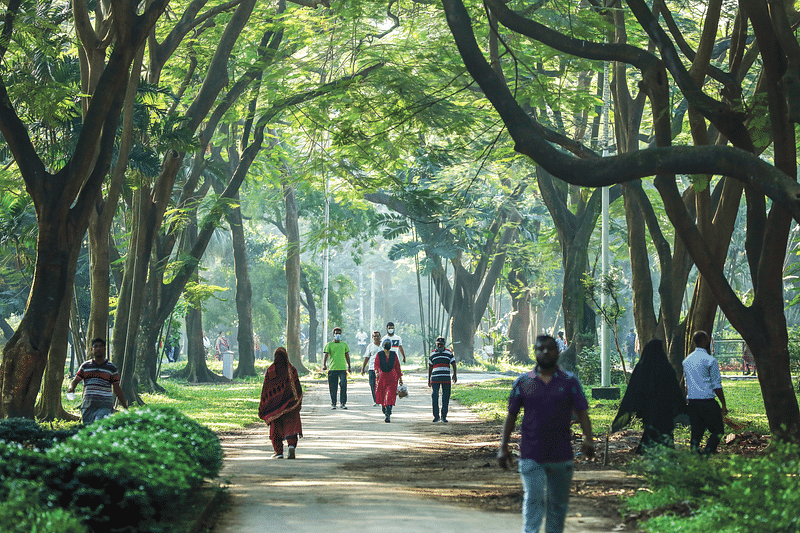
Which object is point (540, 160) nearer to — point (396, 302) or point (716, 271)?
point (716, 271)

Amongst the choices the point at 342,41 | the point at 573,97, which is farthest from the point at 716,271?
the point at 342,41

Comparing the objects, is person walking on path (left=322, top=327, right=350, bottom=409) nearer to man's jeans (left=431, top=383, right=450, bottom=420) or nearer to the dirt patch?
man's jeans (left=431, top=383, right=450, bottom=420)

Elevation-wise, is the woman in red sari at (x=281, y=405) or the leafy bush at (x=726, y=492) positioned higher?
the woman in red sari at (x=281, y=405)

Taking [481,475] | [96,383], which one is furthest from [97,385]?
[481,475]

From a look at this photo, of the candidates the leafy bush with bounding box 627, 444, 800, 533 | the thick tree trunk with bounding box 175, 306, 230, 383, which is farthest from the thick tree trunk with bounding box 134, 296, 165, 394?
the leafy bush with bounding box 627, 444, 800, 533

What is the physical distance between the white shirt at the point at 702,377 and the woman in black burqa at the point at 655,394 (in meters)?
0.32

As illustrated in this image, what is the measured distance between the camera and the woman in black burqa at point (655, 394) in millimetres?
12031

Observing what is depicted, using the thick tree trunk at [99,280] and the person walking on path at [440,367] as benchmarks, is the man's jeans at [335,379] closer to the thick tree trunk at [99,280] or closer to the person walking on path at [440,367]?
the person walking on path at [440,367]

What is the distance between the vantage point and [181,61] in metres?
24.9

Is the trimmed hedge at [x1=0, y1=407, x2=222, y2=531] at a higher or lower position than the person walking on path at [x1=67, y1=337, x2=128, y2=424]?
lower

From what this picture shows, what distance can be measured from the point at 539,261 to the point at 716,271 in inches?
1254

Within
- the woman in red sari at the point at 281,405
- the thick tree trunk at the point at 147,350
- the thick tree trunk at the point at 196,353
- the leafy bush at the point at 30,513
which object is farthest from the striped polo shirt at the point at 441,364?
the thick tree trunk at the point at 196,353

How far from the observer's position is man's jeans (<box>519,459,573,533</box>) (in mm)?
6586

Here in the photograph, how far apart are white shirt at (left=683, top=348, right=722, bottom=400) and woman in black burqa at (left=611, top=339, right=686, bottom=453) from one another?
32cm
